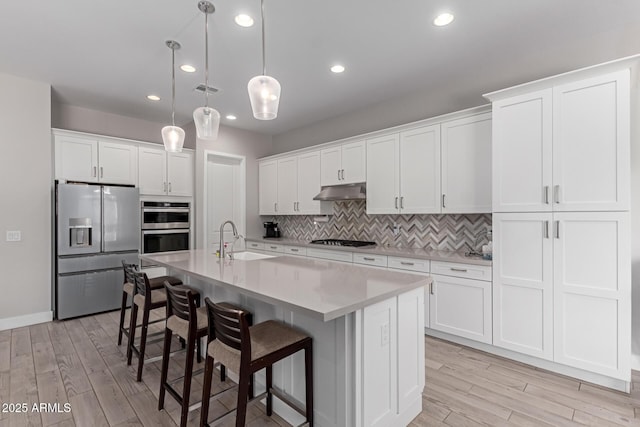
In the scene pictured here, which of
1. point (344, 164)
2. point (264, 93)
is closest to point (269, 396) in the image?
point (264, 93)

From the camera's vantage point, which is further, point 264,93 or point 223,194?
point 223,194

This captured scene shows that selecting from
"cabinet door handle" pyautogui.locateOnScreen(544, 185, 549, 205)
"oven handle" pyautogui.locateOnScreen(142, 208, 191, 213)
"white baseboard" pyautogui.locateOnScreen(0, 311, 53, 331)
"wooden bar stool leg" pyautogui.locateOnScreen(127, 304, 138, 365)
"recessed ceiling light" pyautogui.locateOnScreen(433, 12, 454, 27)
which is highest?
"recessed ceiling light" pyautogui.locateOnScreen(433, 12, 454, 27)

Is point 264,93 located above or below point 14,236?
above

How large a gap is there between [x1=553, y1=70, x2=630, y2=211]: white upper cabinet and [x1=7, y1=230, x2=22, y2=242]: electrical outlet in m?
5.55

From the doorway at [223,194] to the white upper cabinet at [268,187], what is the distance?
0.33 m

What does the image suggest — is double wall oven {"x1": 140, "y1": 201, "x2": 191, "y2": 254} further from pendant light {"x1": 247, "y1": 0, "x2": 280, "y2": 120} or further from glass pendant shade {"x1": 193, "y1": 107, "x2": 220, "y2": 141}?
pendant light {"x1": 247, "y1": 0, "x2": 280, "y2": 120}

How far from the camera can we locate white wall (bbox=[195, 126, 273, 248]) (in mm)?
5133

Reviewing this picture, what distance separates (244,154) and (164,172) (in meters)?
1.42

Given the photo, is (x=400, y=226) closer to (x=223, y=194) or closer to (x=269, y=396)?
(x=269, y=396)

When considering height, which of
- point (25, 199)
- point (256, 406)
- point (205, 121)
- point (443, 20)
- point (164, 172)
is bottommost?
point (256, 406)

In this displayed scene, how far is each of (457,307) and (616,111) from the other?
6.67 ft

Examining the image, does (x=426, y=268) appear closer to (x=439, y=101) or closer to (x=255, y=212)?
(x=439, y=101)

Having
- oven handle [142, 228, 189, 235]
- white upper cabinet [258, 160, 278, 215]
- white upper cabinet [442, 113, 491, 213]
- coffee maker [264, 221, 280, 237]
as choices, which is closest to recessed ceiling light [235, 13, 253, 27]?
white upper cabinet [442, 113, 491, 213]

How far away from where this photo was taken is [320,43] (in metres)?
2.81
